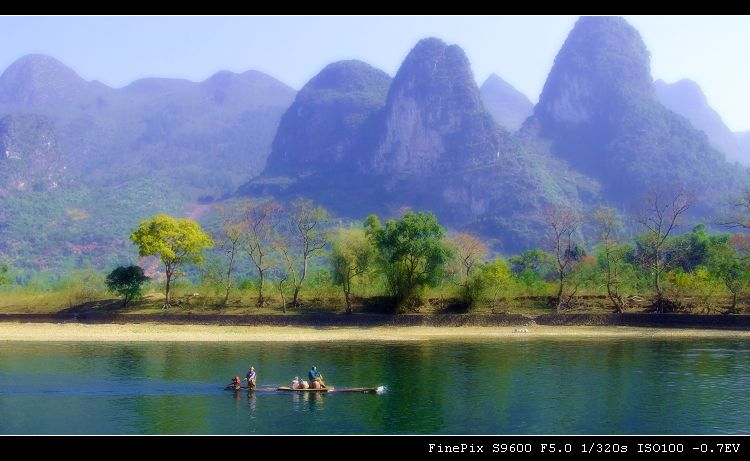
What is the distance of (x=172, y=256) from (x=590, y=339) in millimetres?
37388

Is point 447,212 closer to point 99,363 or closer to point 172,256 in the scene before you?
point 172,256

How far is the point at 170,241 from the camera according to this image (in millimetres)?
65312

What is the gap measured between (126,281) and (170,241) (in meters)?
5.58

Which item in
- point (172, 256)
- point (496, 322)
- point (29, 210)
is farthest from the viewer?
point (29, 210)

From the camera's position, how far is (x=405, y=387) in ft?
110

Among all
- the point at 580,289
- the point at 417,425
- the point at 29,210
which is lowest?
the point at 417,425

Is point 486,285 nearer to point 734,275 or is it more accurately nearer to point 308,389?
point 734,275

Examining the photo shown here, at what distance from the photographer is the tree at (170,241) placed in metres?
63.8

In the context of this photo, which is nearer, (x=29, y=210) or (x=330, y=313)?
(x=330, y=313)

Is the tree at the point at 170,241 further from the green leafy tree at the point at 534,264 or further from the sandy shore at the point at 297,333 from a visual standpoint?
the green leafy tree at the point at 534,264

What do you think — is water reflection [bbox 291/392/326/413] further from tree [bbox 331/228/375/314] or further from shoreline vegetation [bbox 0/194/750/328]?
tree [bbox 331/228/375/314]

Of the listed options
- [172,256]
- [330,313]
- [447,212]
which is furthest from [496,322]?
[447,212]

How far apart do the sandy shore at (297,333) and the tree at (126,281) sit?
5.32m

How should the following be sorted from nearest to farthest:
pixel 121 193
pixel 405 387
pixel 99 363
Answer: pixel 405 387
pixel 99 363
pixel 121 193
